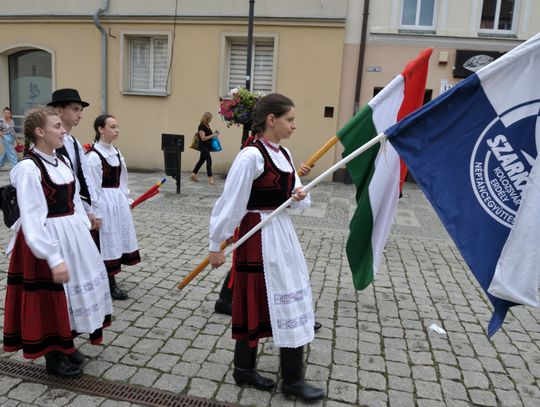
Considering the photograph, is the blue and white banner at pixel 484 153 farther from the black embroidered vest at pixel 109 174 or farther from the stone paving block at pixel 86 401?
the black embroidered vest at pixel 109 174

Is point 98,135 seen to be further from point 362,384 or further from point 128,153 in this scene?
point 128,153

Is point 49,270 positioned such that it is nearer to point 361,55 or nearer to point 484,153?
point 484,153

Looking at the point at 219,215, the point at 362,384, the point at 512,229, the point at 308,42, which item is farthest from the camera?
the point at 308,42

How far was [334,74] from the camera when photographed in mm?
12266

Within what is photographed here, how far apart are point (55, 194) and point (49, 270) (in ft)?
1.60

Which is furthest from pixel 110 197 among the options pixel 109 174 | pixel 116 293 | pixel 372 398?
pixel 372 398

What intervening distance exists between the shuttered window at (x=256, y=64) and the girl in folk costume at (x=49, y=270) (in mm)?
10290

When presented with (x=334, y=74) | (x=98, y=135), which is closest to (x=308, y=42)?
(x=334, y=74)

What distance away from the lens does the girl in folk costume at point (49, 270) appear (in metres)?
2.91

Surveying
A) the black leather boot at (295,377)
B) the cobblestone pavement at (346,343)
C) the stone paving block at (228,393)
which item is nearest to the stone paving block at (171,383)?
the cobblestone pavement at (346,343)

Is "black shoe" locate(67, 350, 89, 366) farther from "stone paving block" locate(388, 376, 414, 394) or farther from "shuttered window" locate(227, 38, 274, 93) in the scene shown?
"shuttered window" locate(227, 38, 274, 93)

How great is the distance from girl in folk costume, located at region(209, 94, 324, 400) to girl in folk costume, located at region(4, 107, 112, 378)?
0.93m

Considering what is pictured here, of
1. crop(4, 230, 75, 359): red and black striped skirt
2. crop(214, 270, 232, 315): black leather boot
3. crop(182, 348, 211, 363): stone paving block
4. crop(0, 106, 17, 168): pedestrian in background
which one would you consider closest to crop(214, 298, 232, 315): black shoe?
crop(214, 270, 232, 315): black leather boot

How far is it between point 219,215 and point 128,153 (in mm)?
11962
